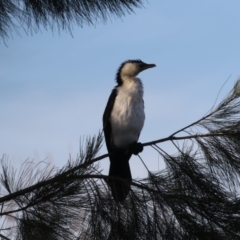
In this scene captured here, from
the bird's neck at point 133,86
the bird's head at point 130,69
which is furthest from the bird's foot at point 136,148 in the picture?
the bird's head at point 130,69

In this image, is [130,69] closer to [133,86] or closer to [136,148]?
[133,86]

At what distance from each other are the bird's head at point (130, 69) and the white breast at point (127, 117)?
0.68 feet

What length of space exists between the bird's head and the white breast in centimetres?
21

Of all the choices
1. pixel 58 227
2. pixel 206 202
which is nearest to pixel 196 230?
pixel 206 202

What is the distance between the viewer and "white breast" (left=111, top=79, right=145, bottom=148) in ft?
10.6

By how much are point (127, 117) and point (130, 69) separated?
1.30 feet

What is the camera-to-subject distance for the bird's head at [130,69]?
11.5 feet

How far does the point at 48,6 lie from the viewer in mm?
2660

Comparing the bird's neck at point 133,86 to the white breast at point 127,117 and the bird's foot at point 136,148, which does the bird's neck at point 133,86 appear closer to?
the white breast at point 127,117

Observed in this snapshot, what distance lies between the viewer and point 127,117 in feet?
10.6

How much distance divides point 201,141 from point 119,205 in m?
0.43

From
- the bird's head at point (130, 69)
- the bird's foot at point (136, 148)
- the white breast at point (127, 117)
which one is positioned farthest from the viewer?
the bird's head at point (130, 69)

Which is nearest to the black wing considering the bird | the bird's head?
the bird

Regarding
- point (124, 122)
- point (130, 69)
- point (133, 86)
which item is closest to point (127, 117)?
point (124, 122)
